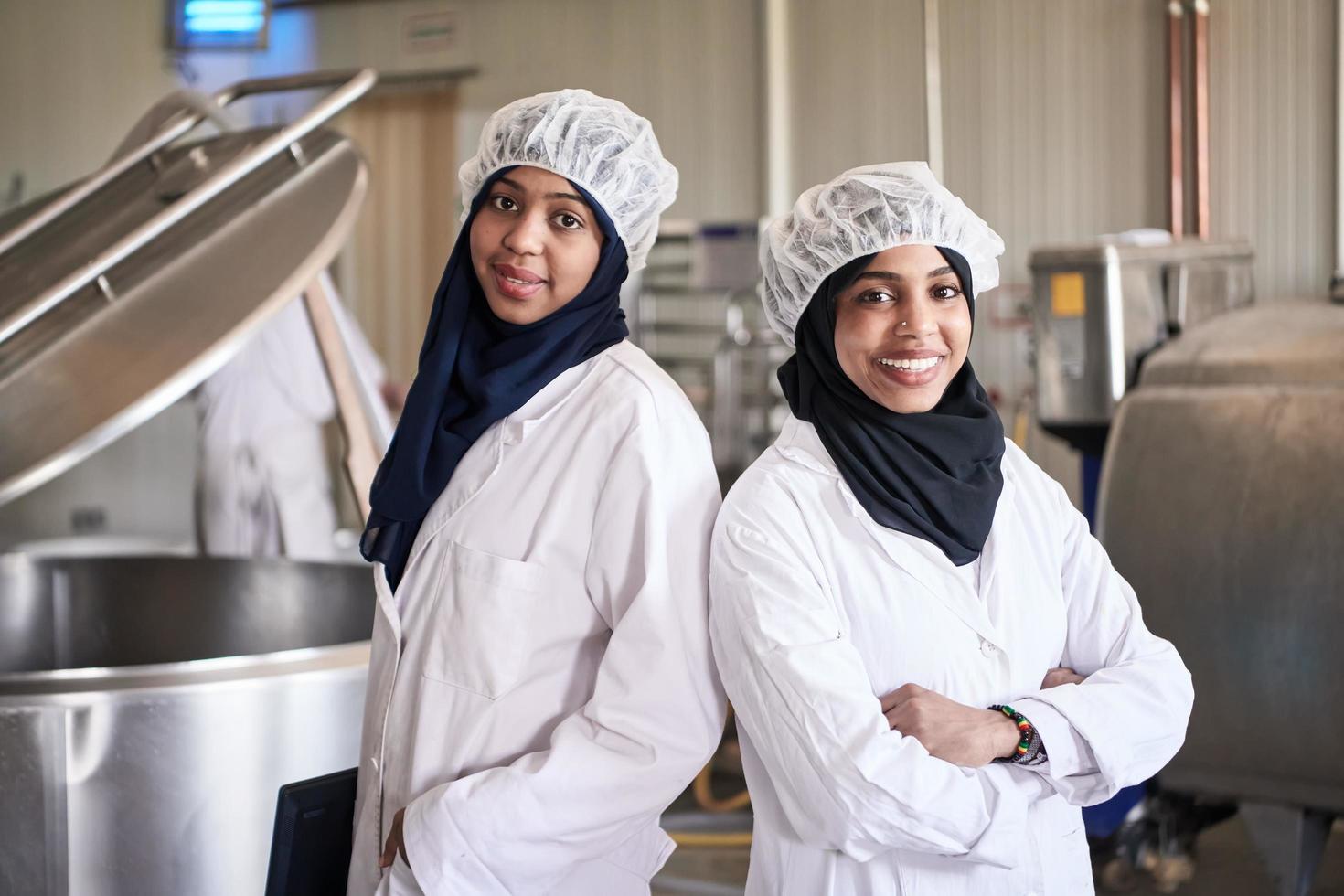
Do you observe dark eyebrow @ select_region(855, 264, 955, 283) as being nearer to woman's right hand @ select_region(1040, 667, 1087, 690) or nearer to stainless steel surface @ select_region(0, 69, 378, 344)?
woman's right hand @ select_region(1040, 667, 1087, 690)

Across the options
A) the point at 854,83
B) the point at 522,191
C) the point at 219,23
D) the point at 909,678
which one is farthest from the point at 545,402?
the point at 219,23

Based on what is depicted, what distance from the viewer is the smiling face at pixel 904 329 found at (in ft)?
4.05

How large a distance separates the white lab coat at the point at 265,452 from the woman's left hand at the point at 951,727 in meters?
2.48

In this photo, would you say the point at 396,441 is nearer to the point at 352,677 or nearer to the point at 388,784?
the point at 388,784

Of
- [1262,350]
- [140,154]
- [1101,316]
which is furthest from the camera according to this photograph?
[1101,316]

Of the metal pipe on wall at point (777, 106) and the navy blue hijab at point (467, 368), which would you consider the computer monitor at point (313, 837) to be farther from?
the metal pipe on wall at point (777, 106)

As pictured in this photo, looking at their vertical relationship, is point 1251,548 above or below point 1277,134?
below

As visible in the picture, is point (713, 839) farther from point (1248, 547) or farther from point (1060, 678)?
point (1060, 678)

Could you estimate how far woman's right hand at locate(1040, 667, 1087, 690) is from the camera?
1.29m

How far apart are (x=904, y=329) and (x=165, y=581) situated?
1.82 metres

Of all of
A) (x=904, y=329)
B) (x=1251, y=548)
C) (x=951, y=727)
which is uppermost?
(x=904, y=329)

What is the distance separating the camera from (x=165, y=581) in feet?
8.43

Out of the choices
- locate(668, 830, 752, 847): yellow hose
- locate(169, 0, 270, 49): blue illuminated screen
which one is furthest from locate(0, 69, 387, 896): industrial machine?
locate(169, 0, 270, 49): blue illuminated screen

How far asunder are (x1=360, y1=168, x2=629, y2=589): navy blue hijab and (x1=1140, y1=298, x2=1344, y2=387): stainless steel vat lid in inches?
70.7
